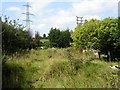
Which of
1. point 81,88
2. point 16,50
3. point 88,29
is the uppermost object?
point 88,29

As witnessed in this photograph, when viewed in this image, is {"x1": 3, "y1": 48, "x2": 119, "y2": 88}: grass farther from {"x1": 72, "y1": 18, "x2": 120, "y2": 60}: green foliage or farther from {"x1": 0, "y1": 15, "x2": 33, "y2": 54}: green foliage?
{"x1": 72, "y1": 18, "x2": 120, "y2": 60}: green foliage

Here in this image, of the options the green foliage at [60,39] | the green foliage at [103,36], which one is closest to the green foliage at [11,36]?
the green foliage at [103,36]

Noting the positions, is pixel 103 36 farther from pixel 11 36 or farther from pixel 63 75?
pixel 63 75

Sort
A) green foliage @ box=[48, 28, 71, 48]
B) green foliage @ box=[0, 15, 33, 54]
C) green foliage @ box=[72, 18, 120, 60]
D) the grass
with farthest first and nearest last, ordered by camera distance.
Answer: green foliage @ box=[48, 28, 71, 48]
green foliage @ box=[72, 18, 120, 60]
green foliage @ box=[0, 15, 33, 54]
the grass

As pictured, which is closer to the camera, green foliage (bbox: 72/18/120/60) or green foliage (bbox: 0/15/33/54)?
green foliage (bbox: 0/15/33/54)

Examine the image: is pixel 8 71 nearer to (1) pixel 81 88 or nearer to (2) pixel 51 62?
(2) pixel 51 62

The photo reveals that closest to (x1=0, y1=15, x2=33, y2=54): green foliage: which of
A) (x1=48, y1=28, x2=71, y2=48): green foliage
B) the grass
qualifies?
the grass

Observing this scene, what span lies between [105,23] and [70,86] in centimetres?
1322

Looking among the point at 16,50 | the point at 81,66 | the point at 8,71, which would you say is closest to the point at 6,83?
the point at 8,71

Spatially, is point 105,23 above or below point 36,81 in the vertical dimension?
above

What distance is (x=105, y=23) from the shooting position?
21.3 meters

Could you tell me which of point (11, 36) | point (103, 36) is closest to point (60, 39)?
point (103, 36)

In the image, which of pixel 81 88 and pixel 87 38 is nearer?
pixel 81 88

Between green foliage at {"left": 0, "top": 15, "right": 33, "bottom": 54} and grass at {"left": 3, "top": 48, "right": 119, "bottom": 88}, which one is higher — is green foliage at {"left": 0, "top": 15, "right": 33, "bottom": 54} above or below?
above
